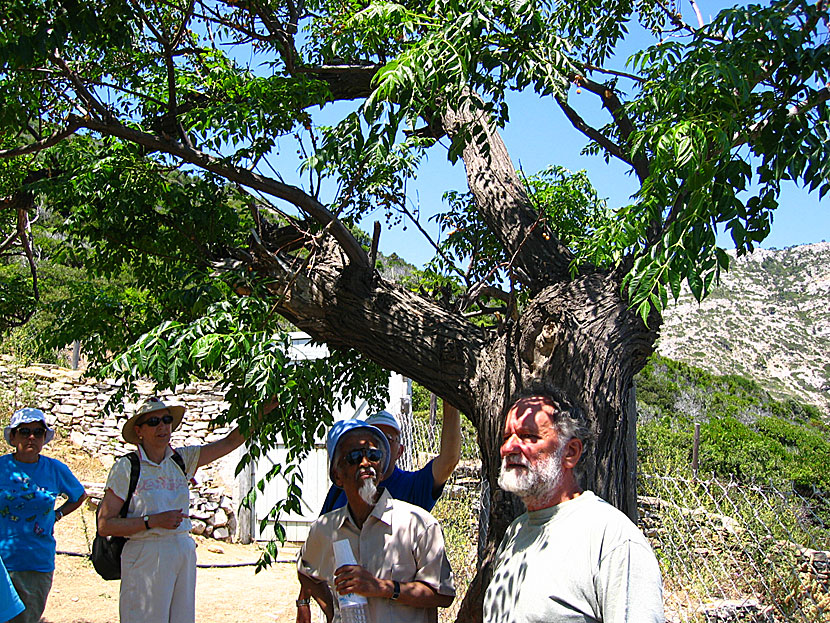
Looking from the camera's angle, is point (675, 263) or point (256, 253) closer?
point (675, 263)

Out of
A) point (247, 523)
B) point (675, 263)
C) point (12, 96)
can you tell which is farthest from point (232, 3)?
point (247, 523)

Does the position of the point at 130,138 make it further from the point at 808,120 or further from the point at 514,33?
the point at 808,120

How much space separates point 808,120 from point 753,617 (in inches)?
140

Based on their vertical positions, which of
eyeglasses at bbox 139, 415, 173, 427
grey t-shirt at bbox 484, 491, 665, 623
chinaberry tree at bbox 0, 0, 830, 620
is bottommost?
grey t-shirt at bbox 484, 491, 665, 623

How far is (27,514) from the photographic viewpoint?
13.4ft

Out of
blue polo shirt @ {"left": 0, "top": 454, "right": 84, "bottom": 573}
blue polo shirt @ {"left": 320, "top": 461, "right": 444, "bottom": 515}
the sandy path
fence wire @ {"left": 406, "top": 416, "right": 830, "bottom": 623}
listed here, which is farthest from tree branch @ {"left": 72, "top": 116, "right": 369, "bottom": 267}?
the sandy path

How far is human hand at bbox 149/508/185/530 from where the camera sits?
11.5ft

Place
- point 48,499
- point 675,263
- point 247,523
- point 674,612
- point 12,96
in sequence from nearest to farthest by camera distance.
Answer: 1. point 675,263
2. point 12,96
3. point 48,499
4. point 674,612
5. point 247,523

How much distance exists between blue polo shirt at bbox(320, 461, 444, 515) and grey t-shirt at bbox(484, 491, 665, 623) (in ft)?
3.25

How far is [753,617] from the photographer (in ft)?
15.3

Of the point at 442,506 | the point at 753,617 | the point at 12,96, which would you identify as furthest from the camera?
the point at 442,506

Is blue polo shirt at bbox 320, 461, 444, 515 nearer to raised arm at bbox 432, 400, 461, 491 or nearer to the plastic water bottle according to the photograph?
raised arm at bbox 432, 400, 461, 491

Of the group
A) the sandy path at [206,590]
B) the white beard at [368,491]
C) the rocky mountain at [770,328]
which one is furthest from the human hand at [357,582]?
the rocky mountain at [770,328]

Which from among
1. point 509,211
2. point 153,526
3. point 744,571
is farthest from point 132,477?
point 744,571
